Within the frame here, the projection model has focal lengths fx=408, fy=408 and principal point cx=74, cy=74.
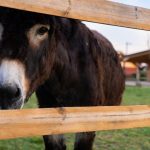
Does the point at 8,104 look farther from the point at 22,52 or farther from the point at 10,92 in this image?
the point at 22,52

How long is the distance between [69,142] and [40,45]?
3.30 metres

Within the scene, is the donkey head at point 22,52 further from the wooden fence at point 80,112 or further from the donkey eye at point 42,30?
the wooden fence at point 80,112

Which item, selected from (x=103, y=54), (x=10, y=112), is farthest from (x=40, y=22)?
(x=103, y=54)

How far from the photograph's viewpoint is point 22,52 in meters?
2.74

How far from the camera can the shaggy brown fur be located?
279cm

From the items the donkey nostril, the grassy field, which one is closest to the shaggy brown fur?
the donkey nostril

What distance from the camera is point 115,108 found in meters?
2.61

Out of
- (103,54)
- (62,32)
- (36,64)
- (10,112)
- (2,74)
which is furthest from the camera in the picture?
(103,54)

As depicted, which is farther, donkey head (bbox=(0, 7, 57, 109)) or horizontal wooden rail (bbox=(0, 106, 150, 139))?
donkey head (bbox=(0, 7, 57, 109))

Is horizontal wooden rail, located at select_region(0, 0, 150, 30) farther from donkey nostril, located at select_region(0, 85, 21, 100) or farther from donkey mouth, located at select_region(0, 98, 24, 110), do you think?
donkey mouth, located at select_region(0, 98, 24, 110)

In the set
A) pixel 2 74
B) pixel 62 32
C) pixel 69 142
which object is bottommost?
pixel 69 142

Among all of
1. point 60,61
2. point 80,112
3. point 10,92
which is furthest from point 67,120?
point 60,61

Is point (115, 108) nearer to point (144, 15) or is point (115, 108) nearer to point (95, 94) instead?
point (144, 15)

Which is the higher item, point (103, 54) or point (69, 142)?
point (103, 54)
